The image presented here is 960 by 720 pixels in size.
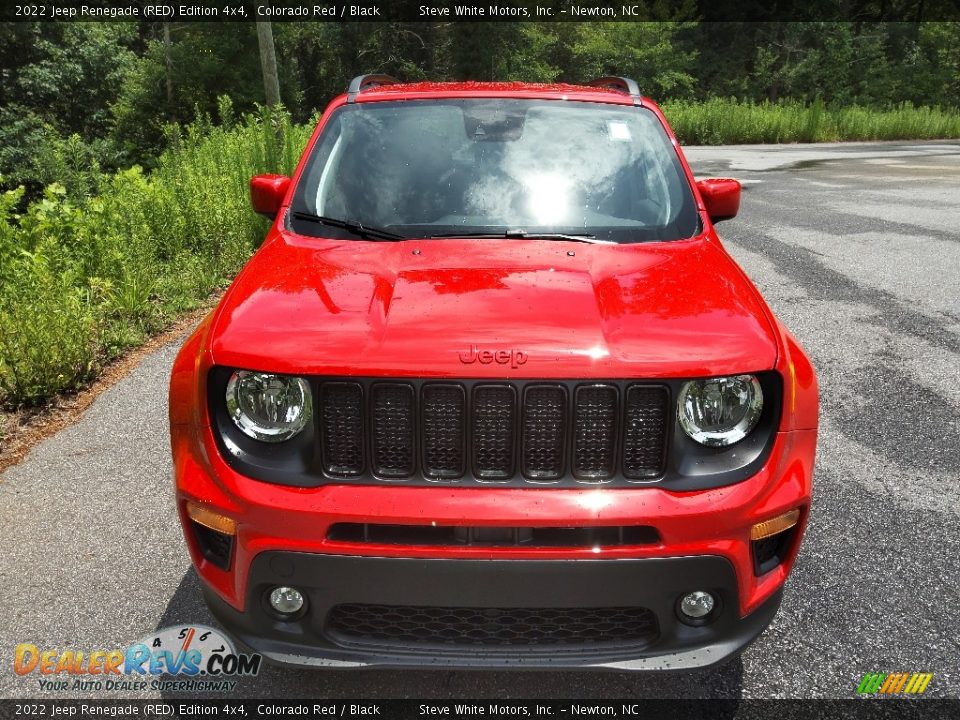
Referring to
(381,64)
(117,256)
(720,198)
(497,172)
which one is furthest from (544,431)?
(381,64)

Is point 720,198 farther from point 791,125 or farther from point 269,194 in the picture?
point 791,125

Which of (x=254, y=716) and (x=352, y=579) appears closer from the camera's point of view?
(x=352, y=579)

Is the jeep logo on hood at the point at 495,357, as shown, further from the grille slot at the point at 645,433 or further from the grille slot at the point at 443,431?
the grille slot at the point at 645,433

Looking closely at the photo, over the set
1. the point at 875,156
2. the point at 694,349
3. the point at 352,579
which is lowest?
the point at 875,156

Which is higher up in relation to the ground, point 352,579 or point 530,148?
point 530,148

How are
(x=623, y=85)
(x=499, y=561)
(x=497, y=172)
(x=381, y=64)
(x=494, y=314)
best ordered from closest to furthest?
(x=499, y=561) < (x=494, y=314) < (x=497, y=172) < (x=623, y=85) < (x=381, y=64)

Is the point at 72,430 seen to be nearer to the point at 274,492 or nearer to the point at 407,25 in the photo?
the point at 274,492

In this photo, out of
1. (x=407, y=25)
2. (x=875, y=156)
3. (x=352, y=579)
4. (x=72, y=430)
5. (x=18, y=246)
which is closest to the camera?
(x=352, y=579)

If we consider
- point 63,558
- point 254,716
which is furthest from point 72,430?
point 254,716

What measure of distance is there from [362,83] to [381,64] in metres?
39.4

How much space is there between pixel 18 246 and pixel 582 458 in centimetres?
580

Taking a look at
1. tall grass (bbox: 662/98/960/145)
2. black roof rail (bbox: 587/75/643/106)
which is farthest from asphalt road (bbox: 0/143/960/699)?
tall grass (bbox: 662/98/960/145)

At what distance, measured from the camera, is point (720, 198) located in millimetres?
3467

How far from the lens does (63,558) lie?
3279mm
